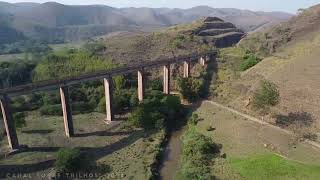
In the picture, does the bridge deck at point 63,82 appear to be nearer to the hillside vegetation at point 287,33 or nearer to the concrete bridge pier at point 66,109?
the concrete bridge pier at point 66,109

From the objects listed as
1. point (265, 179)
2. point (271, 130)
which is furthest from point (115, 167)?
point (271, 130)

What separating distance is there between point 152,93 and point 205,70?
2791 centimetres

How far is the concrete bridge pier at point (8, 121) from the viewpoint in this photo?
49719mm

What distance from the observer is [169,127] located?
6338cm

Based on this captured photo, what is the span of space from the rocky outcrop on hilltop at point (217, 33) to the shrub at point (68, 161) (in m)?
98.5

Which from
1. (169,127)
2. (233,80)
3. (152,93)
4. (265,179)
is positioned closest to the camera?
(265,179)

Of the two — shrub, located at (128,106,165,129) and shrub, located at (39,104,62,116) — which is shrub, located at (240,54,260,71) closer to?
shrub, located at (128,106,165,129)

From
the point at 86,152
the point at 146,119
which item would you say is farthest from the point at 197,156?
the point at 86,152

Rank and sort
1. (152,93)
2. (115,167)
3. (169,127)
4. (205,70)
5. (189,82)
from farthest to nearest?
1. (205,70)
2. (189,82)
3. (152,93)
4. (169,127)
5. (115,167)

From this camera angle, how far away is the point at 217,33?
15300 cm

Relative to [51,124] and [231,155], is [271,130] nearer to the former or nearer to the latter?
[231,155]

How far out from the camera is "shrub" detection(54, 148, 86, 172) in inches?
1757

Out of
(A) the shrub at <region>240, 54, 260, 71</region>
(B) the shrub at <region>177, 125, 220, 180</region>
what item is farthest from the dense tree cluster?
(A) the shrub at <region>240, 54, 260, 71</region>

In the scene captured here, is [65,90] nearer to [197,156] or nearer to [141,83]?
[141,83]
